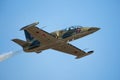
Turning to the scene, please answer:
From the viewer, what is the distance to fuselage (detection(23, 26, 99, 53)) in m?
65.3

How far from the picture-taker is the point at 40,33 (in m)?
64.2

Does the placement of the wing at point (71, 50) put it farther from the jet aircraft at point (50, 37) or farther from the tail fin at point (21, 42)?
the tail fin at point (21, 42)

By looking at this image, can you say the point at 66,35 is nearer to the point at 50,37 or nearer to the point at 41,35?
the point at 50,37

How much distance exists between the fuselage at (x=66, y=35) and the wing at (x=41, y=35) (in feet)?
3.25

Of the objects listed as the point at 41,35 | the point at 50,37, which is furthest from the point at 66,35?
the point at 41,35

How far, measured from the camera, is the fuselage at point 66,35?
214ft

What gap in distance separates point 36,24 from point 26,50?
10.1 meters

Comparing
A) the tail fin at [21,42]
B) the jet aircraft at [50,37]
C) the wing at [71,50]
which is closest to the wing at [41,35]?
the jet aircraft at [50,37]

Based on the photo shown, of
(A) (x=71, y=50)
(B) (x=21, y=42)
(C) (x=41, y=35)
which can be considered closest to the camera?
(C) (x=41, y=35)

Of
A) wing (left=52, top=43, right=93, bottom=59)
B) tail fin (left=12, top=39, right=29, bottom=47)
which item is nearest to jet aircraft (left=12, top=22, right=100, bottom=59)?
tail fin (left=12, top=39, right=29, bottom=47)

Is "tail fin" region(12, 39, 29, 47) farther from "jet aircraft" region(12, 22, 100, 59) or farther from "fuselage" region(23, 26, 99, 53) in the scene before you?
"fuselage" region(23, 26, 99, 53)

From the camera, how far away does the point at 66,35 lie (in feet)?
216

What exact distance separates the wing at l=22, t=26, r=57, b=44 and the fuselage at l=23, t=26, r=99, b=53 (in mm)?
992

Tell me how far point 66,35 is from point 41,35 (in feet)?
16.6
